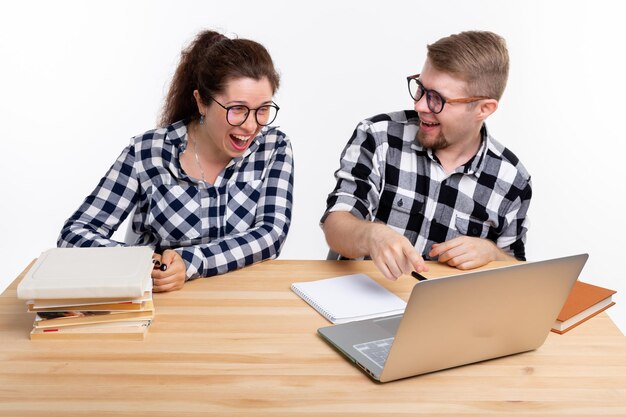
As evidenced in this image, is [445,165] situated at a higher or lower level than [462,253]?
higher

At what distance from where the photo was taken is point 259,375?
127cm

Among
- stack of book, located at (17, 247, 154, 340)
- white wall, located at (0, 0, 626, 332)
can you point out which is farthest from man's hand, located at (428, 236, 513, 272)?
white wall, located at (0, 0, 626, 332)

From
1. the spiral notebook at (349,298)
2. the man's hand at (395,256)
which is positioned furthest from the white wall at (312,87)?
the man's hand at (395,256)

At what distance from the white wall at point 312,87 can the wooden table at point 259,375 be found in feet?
8.01

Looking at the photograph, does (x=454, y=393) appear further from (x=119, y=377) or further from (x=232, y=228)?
(x=232, y=228)

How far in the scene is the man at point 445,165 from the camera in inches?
81.5

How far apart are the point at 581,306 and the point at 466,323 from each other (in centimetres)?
42

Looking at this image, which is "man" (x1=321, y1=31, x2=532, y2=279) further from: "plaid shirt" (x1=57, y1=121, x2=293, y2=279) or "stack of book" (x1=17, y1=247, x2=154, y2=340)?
"stack of book" (x1=17, y1=247, x2=154, y2=340)

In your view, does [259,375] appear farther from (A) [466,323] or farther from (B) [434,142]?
(B) [434,142]

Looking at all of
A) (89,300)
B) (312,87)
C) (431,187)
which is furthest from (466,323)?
(312,87)

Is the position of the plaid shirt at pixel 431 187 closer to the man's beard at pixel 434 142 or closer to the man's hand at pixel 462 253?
the man's beard at pixel 434 142

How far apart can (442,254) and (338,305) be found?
1.40ft

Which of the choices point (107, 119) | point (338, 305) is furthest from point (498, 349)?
point (107, 119)

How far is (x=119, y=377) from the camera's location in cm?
125
